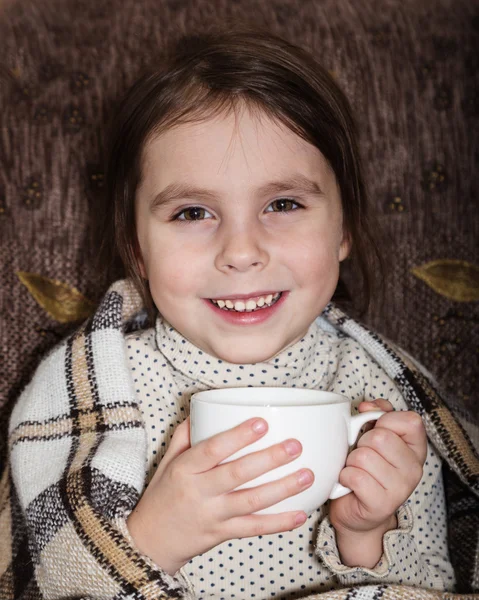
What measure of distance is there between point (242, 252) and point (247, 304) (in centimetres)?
A: 8

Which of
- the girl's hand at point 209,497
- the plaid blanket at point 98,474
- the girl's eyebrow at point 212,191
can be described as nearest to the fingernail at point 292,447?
the girl's hand at point 209,497

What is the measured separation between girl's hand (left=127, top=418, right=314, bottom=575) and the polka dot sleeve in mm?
179

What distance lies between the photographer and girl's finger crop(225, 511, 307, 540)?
0.63 m

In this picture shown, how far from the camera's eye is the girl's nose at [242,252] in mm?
795

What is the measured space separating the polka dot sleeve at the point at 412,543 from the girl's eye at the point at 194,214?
0.34 meters

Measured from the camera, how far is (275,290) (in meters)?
0.84

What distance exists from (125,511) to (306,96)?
54 centimetres

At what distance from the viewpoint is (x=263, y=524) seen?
25.2 inches

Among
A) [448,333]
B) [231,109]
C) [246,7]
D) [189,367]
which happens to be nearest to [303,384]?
[189,367]

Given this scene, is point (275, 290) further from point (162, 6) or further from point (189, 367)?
point (162, 6)

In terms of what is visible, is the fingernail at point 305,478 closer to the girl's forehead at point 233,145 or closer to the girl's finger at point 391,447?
the girl's finger at point 391,447

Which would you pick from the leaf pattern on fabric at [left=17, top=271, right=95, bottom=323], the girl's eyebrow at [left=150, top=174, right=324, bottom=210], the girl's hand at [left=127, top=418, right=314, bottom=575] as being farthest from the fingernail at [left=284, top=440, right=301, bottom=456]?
the leaf pattern on fabric at [left=17, top=271, right=95, bottom=323]

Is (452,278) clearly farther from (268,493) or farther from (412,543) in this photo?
(268,493)

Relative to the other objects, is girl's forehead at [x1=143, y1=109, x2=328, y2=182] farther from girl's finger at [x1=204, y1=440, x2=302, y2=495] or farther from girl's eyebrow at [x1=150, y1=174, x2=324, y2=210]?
girl's finger at [x1=204, y1=440, x2=302, y2=495]
